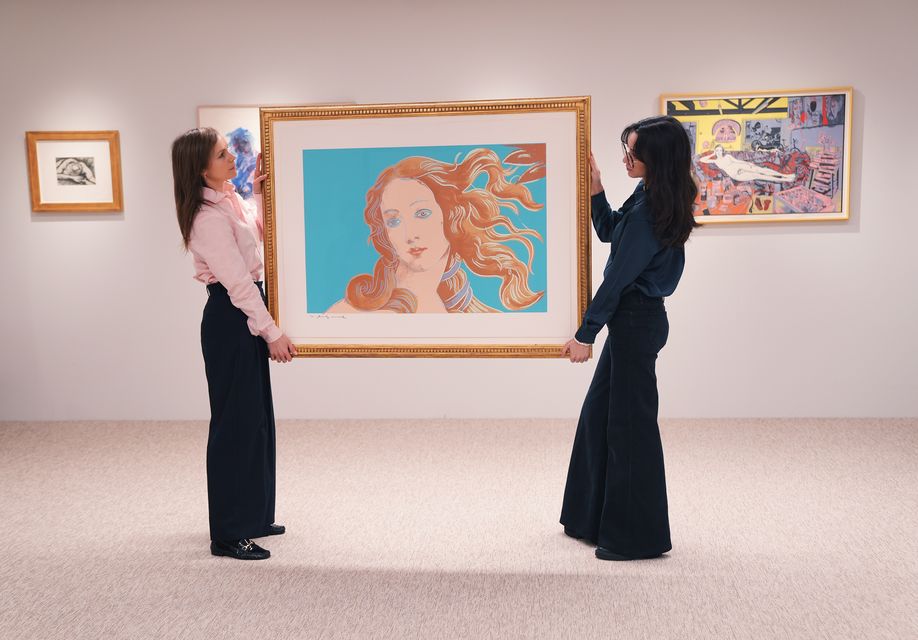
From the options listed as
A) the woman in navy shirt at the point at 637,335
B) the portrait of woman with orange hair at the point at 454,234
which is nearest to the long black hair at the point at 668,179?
the woman in navy shirt at the point at 637,335

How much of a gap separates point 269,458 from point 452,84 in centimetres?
312

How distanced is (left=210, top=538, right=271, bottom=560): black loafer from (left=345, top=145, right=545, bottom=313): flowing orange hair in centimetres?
115

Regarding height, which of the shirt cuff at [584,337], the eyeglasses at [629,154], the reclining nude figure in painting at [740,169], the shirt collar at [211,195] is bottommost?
the shirt cuff at [584,337]

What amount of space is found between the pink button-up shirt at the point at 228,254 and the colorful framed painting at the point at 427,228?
4.3 inches

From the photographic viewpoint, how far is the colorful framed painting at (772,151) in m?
5.38

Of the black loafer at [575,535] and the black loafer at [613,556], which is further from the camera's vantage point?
the black loafer at [575,535]

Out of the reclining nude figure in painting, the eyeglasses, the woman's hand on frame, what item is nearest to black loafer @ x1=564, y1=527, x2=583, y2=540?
the woman's hand on frame

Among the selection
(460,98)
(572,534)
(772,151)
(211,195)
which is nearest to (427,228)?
(211,195)

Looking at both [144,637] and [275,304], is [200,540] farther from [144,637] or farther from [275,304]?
[275,304]

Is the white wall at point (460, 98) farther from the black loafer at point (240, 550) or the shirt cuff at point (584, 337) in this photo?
the shirt cuff at point (584, 337)

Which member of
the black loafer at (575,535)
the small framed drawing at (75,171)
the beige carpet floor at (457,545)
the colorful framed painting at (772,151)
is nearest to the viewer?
the beige carpet floor at (457,545)

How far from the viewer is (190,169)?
10.7 feet

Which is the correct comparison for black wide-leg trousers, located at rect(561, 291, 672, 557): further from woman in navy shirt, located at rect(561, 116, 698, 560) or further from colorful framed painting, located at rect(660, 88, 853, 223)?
colorful framed painting, located at rect(660, 88, 853, 223)

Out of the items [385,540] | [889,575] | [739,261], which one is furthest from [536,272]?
[739,261]
